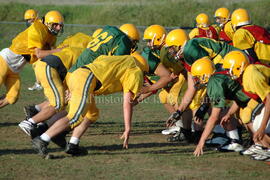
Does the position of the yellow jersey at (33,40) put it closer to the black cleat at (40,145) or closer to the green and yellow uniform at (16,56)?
the green and yellow uniform at (16,56)

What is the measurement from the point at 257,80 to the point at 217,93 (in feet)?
1.94

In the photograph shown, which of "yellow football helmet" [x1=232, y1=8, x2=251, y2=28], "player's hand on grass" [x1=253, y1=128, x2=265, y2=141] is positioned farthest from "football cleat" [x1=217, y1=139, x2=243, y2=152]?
"yellow football helmet" [x1=232, y1=8, x2=251, y2=28]

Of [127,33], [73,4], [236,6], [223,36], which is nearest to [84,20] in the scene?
[73,4]

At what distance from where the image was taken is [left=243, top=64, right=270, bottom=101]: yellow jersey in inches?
278

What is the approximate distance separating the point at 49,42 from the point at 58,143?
234 centimetres

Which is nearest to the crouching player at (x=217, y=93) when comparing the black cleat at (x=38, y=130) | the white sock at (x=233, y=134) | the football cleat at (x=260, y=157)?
the white sock at (x=233, y=134)

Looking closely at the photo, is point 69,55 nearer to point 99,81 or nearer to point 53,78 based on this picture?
point 53,78

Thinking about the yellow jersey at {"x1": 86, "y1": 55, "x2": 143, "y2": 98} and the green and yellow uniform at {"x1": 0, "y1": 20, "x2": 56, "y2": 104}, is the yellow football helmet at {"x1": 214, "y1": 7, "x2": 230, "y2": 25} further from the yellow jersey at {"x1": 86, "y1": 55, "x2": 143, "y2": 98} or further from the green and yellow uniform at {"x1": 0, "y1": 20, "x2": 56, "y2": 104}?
the yellow jersey at {"x1": 86, "y1": 55, "x2": 143, "y2": 98}

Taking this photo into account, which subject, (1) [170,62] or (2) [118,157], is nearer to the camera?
(2) [118,157]

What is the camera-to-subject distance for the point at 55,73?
8.60 metres

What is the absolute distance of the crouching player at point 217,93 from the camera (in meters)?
7.42

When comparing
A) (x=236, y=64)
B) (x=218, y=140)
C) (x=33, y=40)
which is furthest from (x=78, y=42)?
(x=236, y=64)

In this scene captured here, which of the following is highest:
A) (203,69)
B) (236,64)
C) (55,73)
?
(236,64)

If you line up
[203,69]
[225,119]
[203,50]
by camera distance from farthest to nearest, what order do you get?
[203,50] < [225,119] < [203,69]
